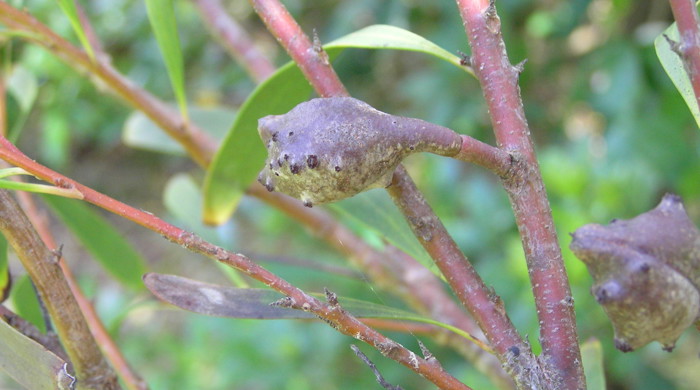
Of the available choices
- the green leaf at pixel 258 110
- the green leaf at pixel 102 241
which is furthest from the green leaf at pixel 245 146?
the green leaf at pixel 102 241

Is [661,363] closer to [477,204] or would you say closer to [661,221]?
[477,204]

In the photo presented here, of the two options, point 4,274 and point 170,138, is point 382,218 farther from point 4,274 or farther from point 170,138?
point 170,138

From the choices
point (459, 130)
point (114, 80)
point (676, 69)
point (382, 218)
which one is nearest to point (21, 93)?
point (114, 80)

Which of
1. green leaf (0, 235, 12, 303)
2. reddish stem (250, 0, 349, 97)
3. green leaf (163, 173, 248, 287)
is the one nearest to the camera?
reddish stem (250, 0, 349, 97)

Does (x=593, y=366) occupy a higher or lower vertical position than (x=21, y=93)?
lower

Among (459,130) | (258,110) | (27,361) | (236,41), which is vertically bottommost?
(27,361)

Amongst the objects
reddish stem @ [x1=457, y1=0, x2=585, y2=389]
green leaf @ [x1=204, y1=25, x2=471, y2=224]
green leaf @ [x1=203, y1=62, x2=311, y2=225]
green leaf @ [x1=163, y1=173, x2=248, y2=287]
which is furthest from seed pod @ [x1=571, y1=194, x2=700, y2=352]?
green leaf @ [x1=163, y1=173, x2=248, y2=287]

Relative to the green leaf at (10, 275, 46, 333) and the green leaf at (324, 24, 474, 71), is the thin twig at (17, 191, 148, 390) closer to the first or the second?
the green leaf at (10, 275, 46, 333)
